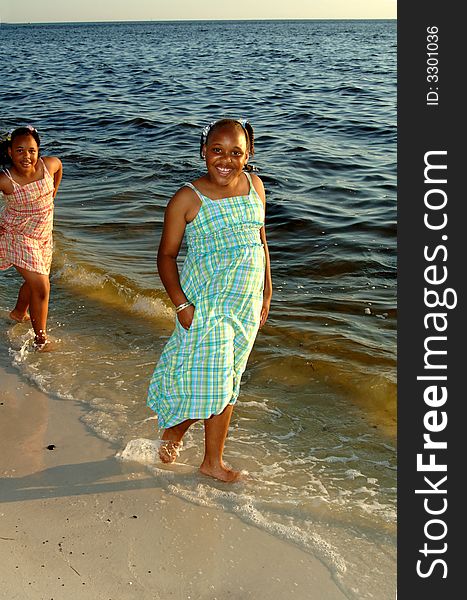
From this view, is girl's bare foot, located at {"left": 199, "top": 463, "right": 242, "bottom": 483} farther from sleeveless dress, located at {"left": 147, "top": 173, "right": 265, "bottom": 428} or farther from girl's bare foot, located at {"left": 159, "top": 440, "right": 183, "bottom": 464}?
sleeveless dress, located at {"left": 147, "top": 173, "right": 265, "bottom": 428}

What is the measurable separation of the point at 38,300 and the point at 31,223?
1.79 feet

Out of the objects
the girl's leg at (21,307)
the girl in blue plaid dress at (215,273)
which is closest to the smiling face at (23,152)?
the girl's leg at (21,307)

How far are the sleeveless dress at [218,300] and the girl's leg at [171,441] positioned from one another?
262mm

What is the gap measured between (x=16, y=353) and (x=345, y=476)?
8.18 feet

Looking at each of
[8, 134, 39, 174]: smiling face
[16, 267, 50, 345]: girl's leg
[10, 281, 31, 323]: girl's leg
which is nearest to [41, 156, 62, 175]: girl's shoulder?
[8, 134, 39, 174]: smiling face

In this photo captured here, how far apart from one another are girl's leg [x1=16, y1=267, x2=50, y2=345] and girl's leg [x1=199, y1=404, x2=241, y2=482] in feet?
6.87

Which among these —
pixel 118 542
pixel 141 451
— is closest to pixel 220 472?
pixel 141 451

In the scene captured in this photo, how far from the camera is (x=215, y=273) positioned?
3.69 meters

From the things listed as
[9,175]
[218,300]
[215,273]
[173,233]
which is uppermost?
[9,175]

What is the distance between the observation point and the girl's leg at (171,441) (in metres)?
4.01

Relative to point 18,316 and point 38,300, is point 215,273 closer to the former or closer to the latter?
point 38,300

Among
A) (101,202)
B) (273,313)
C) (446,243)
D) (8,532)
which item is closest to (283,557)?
(8,532)

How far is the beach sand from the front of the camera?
3.07 metres

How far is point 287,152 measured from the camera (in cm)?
1335
